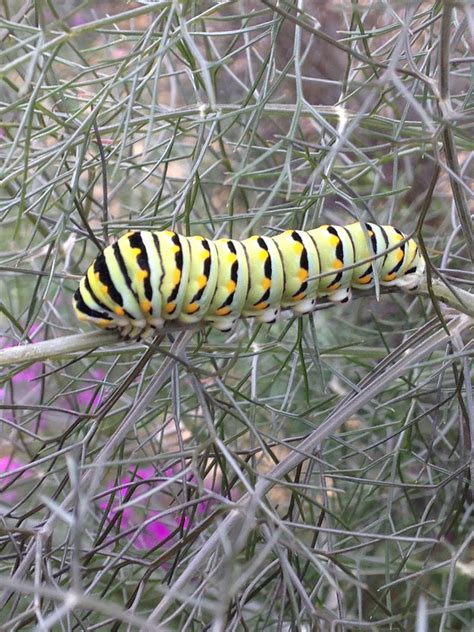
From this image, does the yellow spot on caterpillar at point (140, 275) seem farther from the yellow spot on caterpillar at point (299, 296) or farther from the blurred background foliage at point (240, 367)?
the yellow spot on caterpillar at point (299, 296)

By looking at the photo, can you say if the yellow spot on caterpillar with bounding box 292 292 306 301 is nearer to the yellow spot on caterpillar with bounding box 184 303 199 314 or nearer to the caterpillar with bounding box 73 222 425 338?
the caterpillar with bounding box 73 222 425 338

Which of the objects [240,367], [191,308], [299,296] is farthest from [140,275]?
[240,367]

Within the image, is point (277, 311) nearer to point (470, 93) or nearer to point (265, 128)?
point (470, 93)

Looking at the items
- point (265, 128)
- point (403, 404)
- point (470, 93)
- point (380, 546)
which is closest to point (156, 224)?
point (470, 93)

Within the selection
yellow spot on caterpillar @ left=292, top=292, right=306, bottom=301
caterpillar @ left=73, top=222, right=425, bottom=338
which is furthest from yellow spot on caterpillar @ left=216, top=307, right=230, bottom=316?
yellow spot on caterpillar @ left=292, top=292, right=306, bottom=301

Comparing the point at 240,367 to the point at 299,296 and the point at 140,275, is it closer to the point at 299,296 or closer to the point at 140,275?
the point at 299,296

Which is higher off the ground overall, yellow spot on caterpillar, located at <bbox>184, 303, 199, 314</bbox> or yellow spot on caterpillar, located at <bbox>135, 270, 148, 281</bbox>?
yellow spot on caterpillar, located at <bbox>135, 270, 148, 281</bbox>

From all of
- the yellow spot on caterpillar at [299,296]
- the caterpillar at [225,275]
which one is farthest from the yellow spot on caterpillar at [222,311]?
the yellow spot on caterpillar at [299,296]
